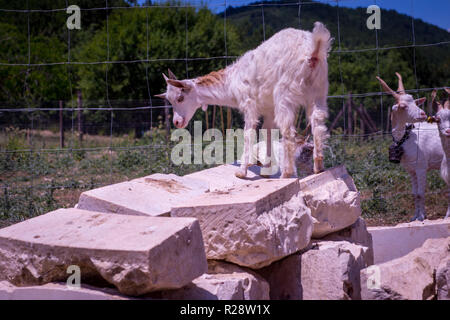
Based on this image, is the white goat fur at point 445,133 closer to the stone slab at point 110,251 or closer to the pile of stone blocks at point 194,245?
the pile of stone blocks at point 194,245

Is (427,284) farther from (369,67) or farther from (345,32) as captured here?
(345,32)

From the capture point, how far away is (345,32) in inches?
1211

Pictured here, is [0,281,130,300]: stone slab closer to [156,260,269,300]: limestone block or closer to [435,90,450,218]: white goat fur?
[156,260,269,300]: limestone block

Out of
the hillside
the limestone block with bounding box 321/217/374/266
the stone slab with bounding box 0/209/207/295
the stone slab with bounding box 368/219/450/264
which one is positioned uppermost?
the hillside

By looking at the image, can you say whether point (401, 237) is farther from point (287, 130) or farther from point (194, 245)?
point (194, 245)

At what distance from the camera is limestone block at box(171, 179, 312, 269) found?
12.8ft

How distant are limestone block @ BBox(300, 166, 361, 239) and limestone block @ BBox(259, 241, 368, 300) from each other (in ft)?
1.46

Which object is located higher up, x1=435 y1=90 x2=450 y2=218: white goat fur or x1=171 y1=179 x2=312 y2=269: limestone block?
x1=435 y1=90 x2=450 y2=218: white goat fur

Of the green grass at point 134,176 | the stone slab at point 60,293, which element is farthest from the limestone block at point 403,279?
the green grass at point 134,176

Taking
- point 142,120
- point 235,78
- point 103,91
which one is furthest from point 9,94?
point 235,78

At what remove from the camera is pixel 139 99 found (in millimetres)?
19438

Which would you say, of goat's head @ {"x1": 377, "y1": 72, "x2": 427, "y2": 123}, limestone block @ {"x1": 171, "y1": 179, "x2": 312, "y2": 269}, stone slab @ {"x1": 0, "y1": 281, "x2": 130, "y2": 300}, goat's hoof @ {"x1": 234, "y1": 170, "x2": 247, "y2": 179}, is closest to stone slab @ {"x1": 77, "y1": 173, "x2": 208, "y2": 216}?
limestone block @ {"x1": 171, "y1": 179, "x2": 312, "y2": 269}

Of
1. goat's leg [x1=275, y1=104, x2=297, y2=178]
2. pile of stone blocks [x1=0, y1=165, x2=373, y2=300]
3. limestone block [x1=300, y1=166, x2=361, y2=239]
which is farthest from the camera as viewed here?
goat's leg [x1=275, y1=104, x2=297, y2=178]
